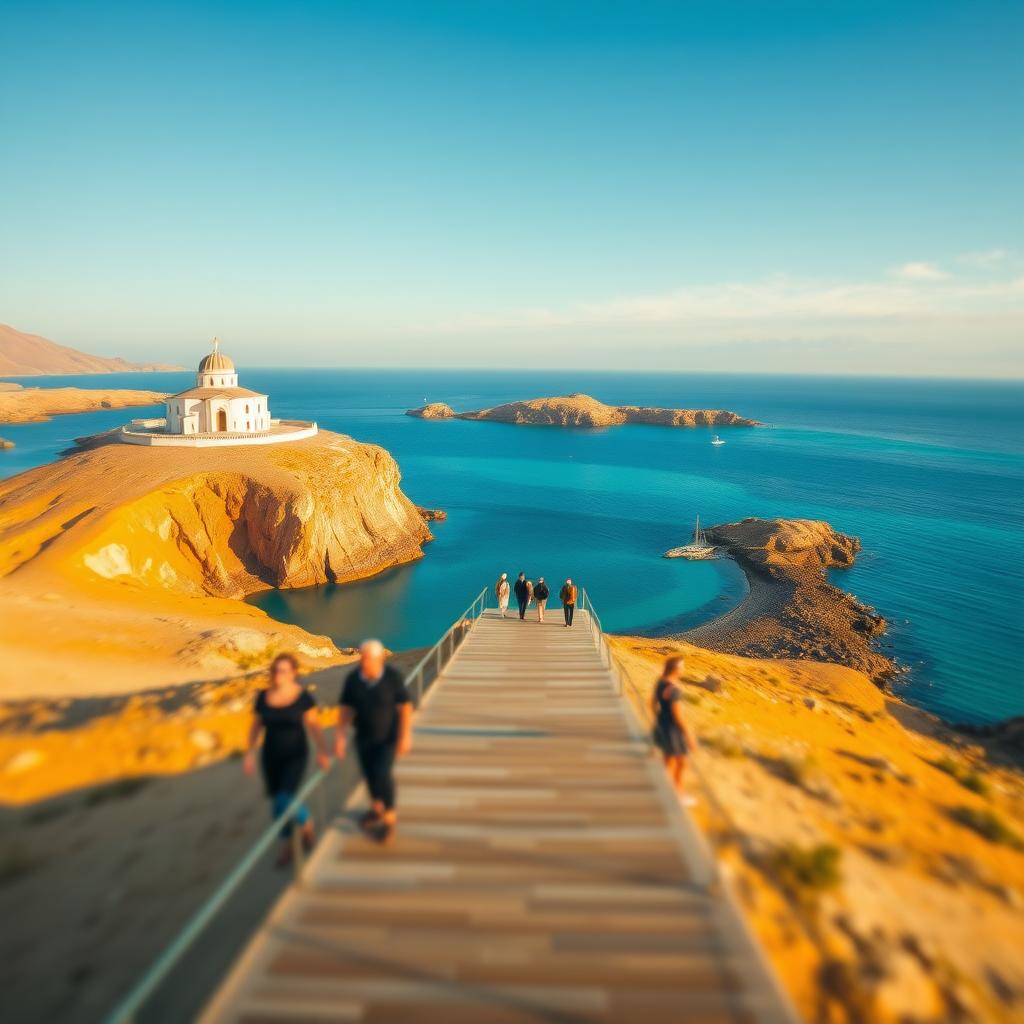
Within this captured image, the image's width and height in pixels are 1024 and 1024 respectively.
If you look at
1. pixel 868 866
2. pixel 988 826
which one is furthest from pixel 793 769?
pixel 988 826

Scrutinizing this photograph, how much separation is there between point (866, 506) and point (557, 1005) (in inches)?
2938

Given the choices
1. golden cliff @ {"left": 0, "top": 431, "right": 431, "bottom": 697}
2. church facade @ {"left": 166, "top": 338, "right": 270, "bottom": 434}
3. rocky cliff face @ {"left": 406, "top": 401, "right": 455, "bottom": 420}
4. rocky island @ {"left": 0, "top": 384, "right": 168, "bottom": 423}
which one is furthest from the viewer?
rocky cliff face @ {"left": 406, "top": 401, "right": 455, "bottom": 420}

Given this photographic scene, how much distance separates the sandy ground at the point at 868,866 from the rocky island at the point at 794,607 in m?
18.4

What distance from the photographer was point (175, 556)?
119ft

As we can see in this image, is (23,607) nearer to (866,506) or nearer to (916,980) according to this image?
(916,980)

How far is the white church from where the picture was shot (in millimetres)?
47094

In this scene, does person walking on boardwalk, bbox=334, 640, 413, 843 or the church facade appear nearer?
person walking on boardwalk, bbox=334, 640, 413, 843

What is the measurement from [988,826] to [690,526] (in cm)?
5161

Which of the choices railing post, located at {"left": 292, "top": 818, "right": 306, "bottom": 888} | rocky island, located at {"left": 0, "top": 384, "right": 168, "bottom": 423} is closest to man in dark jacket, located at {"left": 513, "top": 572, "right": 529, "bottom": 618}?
railing post, located at {"left": 292, "top": 818, "right": 306, "bottom": 888}

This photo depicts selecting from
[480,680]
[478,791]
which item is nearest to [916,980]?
[478,791]

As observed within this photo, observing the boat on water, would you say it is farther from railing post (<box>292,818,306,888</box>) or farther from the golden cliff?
railing post (<box>292,818,306,888</box>)

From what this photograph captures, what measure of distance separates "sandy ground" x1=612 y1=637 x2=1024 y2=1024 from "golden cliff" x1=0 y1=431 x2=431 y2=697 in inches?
526

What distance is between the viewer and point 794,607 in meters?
37.5

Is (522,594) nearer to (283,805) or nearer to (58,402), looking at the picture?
(283,805)
